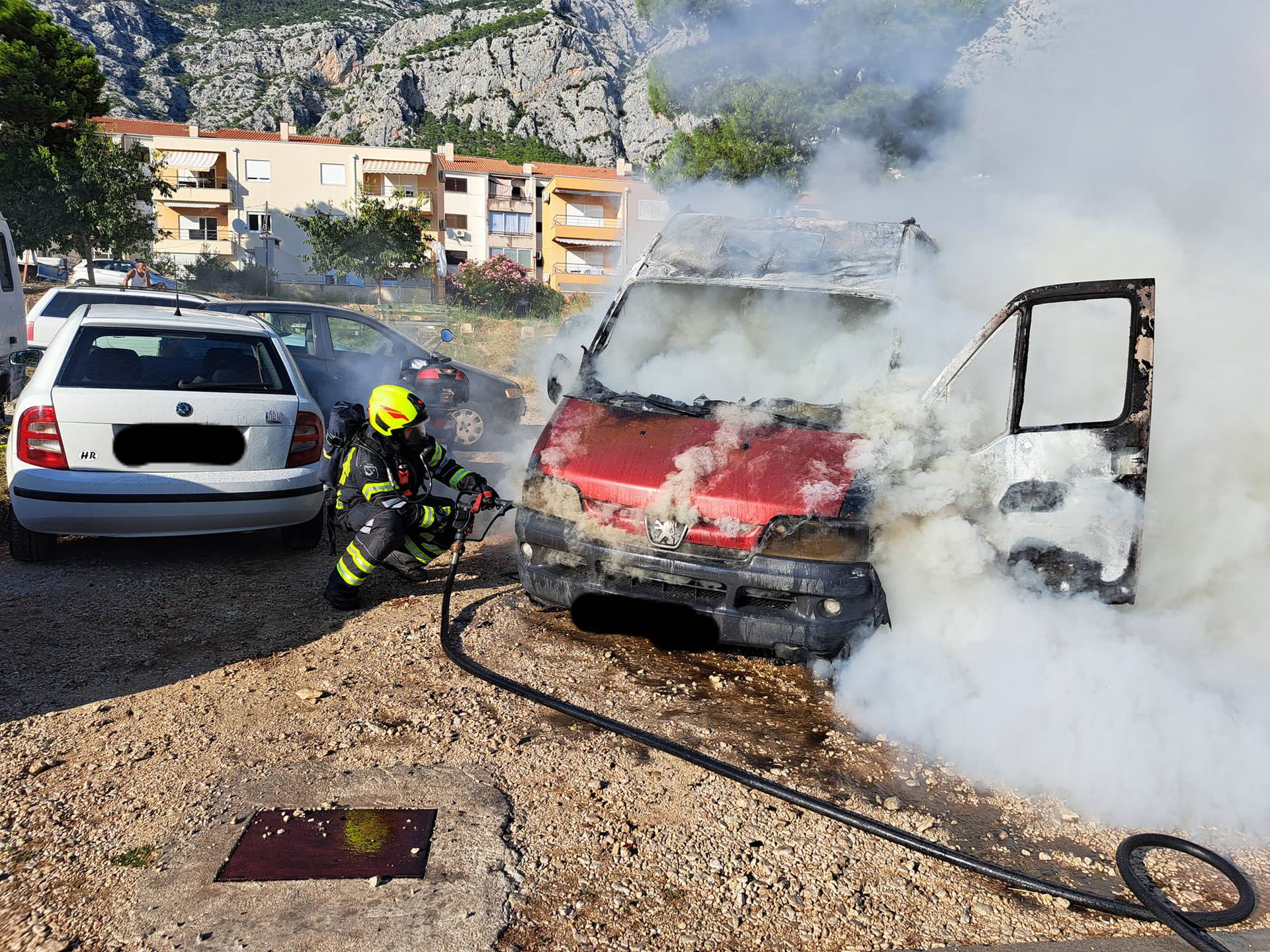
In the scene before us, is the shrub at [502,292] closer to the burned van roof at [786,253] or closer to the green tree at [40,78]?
the green tree at [40,78]

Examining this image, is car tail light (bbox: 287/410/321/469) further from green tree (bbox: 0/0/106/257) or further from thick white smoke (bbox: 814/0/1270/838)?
green tree (bbox: 0/0/106/257)

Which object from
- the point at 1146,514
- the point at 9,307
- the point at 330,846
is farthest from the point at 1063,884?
the point at 9,307

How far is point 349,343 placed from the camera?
9.27 metres

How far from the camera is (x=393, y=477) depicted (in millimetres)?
4844

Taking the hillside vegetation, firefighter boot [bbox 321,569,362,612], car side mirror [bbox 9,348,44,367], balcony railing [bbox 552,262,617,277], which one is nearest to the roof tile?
balcony railing [bbox 552,262,617,277]

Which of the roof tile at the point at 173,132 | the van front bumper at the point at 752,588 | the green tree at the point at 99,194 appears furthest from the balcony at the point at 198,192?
the van front bumper at the point at 752,588

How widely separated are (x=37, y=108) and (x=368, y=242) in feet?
42.4

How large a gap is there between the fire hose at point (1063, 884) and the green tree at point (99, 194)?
116 feet

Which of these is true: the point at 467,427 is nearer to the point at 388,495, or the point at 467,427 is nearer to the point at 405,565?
the point at 405,565

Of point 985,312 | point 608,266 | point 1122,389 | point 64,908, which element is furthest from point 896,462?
point 608,266

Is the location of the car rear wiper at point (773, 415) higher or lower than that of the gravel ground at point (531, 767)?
higher

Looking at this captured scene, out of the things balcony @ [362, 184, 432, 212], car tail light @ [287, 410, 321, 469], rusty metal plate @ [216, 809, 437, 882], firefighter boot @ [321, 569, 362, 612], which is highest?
balcony @ [362, 184, 432, 212]

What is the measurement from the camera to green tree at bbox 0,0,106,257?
99.8 feet

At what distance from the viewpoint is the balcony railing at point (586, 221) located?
180ft
